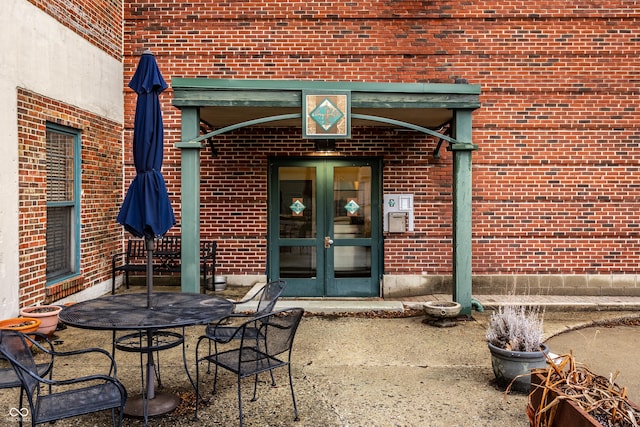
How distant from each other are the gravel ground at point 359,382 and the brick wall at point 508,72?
2.62 metres

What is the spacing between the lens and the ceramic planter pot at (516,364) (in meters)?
4.31

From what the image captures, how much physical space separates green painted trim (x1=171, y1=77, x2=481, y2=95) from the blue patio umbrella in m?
2.36

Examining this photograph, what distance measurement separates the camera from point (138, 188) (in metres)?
4.10

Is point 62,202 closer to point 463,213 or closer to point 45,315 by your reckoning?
point 45,315

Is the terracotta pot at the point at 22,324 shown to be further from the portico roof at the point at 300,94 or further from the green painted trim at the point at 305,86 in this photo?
the green painted trim at the point at 305,86

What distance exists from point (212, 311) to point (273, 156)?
5109mm

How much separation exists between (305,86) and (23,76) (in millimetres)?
3502

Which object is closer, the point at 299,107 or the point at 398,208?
the point at 299,107

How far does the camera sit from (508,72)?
8.62 meters

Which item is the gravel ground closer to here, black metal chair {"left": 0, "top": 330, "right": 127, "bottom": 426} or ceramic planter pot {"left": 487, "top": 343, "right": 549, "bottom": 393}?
ceramic planter pot {"left": 487, "top": 343, "right": 549, "bottom": 393}

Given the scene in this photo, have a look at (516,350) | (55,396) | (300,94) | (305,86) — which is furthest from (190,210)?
(516,350)

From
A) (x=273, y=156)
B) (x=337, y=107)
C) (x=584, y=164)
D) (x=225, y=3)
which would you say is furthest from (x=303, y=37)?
(x=584, y=164)

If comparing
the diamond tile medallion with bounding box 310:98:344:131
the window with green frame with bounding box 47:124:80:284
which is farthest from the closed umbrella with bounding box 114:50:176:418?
the window with green frame with bounding box 47:124:80:284

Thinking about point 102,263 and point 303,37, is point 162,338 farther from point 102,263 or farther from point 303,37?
point 303,37
